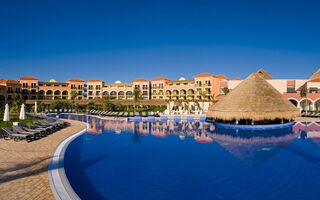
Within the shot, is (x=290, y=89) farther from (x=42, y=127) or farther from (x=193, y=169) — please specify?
(x=42, y=127)

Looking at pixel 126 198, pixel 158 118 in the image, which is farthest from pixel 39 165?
pixel 158 118

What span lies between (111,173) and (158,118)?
56.8 feet

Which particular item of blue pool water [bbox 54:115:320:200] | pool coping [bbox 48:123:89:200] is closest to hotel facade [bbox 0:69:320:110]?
blue pool water [bbox 54:115:320:200]

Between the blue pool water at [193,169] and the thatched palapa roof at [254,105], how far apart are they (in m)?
5.71

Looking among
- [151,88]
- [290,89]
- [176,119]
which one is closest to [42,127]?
[176,119]

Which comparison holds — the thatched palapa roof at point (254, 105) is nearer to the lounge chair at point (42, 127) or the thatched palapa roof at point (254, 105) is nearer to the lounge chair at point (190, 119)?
the lounge chair at point (190, 119)

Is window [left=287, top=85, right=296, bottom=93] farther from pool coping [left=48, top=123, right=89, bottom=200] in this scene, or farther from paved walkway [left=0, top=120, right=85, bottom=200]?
pool coping [left=48, top=123, right=89, bottom=200]

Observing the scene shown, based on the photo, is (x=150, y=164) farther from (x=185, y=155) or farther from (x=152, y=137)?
(x=152, y=137)

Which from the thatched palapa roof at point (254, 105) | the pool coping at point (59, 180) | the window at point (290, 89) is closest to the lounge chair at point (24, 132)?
the pool coping at point (59, 180)

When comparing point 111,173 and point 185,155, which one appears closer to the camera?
point 111,173

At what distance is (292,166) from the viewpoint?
7797 millimetres

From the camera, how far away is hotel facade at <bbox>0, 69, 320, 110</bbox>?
118ft

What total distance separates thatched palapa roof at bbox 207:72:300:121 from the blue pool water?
18.7ft

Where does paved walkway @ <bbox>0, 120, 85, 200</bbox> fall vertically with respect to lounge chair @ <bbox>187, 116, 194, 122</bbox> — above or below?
below
